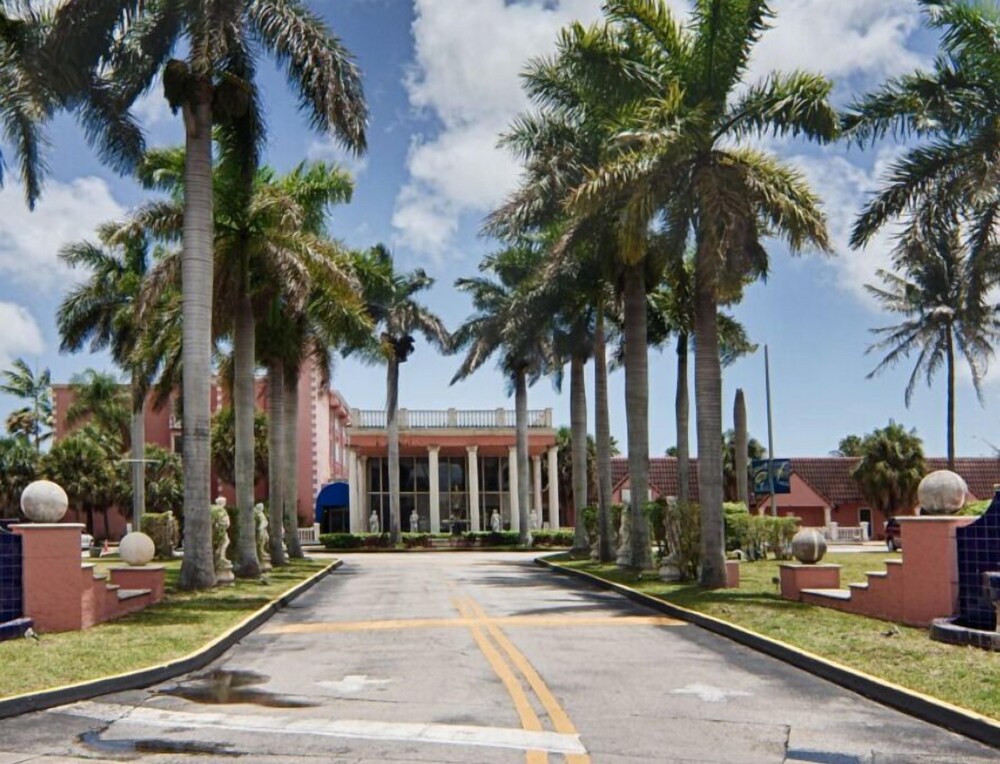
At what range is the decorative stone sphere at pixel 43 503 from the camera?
575 inches

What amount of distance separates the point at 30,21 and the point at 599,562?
20581 mm

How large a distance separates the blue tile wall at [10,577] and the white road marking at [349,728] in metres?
5.23

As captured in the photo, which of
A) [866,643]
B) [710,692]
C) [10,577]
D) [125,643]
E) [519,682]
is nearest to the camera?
[710,692]

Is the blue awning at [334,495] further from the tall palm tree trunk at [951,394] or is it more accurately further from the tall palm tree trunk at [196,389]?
the tall palm tree trunk at [196,389]

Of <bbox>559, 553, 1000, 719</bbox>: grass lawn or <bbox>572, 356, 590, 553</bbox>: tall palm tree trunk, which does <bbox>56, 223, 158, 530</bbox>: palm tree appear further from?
<bbox>559, 553, 1000, 719</bbox>: grass lawn

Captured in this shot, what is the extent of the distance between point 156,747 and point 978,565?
30.4 feet

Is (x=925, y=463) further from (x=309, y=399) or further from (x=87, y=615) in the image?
(x=87, y=615)

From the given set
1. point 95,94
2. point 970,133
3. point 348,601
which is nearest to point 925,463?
point 970,133

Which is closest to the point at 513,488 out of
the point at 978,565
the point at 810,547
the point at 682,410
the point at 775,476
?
the point at 775,476

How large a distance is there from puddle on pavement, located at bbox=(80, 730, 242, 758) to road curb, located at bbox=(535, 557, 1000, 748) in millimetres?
5251

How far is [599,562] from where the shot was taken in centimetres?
3278

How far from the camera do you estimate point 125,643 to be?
13.1 meters

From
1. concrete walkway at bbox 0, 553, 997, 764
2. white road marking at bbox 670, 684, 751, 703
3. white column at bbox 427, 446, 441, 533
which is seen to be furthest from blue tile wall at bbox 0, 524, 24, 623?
white column at bbox 427, 446, 441, 533

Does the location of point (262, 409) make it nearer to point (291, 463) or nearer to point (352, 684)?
point (291, 463)
